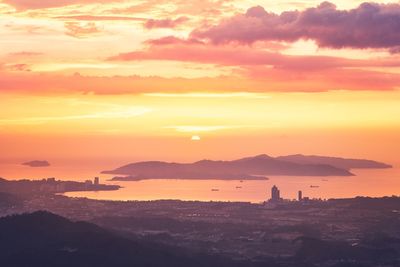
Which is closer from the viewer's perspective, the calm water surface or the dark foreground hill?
the dark foreground hill

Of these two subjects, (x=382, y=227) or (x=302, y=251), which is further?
(x=382, y=227)

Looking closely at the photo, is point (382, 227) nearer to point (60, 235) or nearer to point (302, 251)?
point (302, 251)

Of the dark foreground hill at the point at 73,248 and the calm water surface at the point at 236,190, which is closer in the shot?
the dark foreground hill at the point at 73,248

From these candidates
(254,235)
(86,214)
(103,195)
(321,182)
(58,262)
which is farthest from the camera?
(321,182)

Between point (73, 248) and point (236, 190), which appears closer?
point (73, 248)

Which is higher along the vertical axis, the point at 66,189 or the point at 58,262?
the point at 66,189

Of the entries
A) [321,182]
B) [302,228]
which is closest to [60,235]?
[302,228]

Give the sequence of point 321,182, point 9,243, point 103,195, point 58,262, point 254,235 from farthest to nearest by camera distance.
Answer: point 321,182, point 103,195, point 254,235, point 9,243, point 58,262
